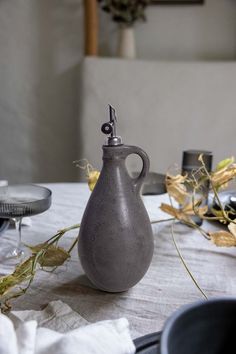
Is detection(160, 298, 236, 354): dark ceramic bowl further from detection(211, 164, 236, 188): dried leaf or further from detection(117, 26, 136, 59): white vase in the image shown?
detection(117, 26, 136, 59): white vase

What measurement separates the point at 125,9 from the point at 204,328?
191cm

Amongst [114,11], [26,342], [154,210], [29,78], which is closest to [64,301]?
[26,342]

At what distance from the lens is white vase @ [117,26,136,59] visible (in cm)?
212

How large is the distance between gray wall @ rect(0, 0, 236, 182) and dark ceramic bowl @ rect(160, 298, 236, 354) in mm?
1895

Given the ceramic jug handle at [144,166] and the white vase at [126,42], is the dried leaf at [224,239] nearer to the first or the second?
the ceramic jug handle at [144,166]

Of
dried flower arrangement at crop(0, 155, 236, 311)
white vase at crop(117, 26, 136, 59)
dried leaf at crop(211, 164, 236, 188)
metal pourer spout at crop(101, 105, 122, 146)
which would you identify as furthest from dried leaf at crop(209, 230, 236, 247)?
white vase at crop(117, 26, 136, 59)

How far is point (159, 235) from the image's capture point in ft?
3.04

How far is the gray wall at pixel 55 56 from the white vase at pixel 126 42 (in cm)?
12

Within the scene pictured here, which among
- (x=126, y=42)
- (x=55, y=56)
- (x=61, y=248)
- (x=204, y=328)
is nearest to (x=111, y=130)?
(x=61, y=248)

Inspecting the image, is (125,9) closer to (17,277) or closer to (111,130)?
(111,130)

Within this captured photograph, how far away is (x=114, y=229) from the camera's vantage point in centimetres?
64

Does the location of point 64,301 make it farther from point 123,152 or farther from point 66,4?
point 66,4

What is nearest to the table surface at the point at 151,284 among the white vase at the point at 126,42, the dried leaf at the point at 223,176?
the dried leaf at the point at 223,176

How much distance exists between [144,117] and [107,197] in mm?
1507
